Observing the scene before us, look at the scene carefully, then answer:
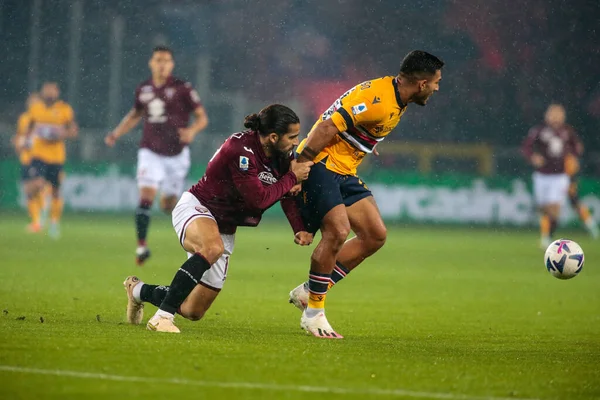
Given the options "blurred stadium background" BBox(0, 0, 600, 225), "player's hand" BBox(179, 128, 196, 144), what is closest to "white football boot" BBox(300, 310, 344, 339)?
"player's hand" BBox(179, 128, 196, 144)

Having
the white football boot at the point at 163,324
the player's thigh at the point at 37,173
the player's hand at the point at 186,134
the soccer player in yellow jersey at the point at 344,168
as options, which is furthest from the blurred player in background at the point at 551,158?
the white football boot at the point at 163,324

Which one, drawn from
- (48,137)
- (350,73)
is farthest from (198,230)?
(350,73)

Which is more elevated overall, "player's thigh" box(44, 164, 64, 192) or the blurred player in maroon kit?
the blurred player in maroon kit

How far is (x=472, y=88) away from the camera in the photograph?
96.1 ft

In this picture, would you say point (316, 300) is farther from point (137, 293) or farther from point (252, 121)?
point (252, 121)

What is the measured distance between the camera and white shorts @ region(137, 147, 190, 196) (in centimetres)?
1488

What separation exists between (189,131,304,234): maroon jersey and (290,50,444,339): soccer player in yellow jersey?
9.8 inches

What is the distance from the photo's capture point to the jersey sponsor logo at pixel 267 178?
7859 millimetres

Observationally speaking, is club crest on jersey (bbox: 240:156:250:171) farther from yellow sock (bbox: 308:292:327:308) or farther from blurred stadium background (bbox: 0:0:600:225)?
blurred stadium background (bbox: 0:0:600:225)

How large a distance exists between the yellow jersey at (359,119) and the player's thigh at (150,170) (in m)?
6.54

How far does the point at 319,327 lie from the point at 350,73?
2297 centimetres

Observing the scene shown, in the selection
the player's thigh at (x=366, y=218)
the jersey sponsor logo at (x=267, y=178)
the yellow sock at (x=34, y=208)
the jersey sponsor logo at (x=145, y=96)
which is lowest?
the yellow sock at (x=34, y=208)

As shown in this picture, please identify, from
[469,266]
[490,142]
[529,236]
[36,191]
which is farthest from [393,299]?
[490,142]

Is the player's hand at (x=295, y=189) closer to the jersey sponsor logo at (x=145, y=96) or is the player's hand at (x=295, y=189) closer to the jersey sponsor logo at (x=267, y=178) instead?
the jersey sponsor logo at (x=267, y=178)
